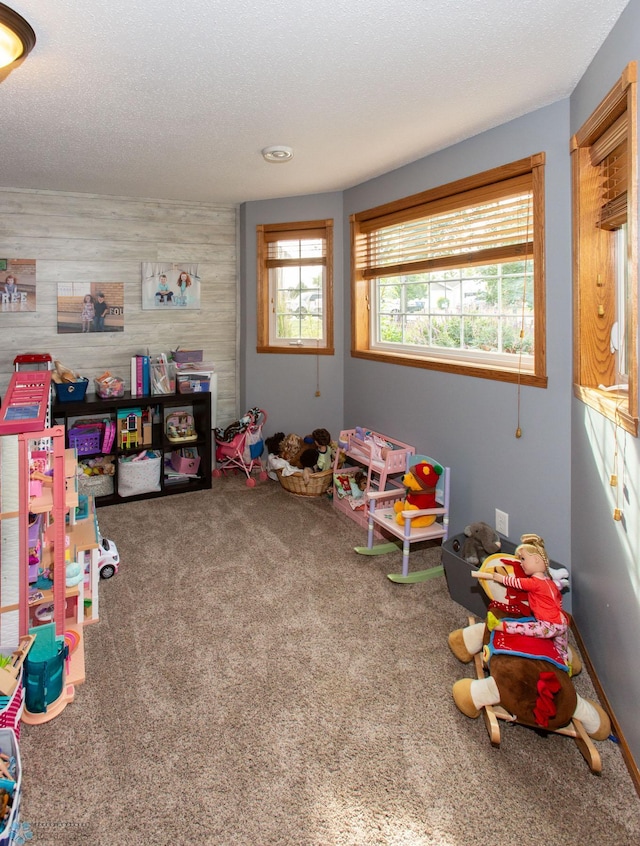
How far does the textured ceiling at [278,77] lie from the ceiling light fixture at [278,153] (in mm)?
52

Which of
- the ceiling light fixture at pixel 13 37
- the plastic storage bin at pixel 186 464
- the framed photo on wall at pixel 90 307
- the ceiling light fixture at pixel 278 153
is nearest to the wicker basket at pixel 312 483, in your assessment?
the plastic storage bin at pixel 186 464

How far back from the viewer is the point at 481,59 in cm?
215

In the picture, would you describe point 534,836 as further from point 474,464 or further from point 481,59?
point 481,59

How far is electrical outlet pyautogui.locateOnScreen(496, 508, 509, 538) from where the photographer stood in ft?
9.82

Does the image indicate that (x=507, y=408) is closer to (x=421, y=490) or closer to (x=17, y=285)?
(x=421, y=490)

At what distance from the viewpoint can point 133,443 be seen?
4.32 metres

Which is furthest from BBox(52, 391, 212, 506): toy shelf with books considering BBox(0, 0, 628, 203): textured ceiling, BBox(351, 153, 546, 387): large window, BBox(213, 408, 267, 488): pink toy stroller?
BBox(0, 0, 628, 203): textured ceiling

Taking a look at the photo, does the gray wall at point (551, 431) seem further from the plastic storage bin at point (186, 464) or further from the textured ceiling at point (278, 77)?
the plastic storage bin at point (186, 464)

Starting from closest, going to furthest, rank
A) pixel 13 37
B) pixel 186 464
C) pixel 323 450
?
pixel 13 37 → pixel 323 450 → pixel 186 464

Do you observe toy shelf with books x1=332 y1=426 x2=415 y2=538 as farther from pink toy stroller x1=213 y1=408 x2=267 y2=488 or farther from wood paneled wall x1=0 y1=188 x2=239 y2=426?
wood paneled wall x1=0 y1=188 x2=239 y2=426

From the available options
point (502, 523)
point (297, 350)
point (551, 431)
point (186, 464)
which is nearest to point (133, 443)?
point (186, 464)

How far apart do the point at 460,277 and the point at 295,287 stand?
1.73 meters

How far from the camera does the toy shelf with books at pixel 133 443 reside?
419cm

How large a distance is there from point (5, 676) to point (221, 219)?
156 inches
